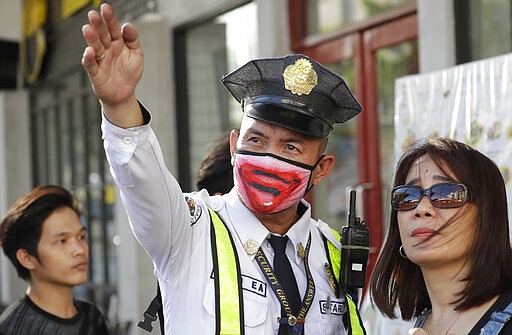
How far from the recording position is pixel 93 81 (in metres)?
2.19

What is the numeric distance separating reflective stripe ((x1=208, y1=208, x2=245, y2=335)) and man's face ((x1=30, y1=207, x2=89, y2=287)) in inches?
62.9

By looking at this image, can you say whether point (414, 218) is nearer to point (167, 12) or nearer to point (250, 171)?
point (250, 171)

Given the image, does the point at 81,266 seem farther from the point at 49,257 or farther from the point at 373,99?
the point at 373,99

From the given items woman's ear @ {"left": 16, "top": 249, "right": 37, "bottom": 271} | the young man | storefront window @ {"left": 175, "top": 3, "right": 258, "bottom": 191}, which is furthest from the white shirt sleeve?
storefront window @ {"left": 175, "top": 3, "right": 258, "bottom": 191}

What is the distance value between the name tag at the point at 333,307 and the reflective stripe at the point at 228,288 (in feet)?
0.97

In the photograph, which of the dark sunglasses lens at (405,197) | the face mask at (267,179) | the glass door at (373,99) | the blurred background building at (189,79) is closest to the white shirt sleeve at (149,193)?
the face mask at (267,179)

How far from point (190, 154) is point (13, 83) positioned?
4.39 metres

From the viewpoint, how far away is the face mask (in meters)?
2.68

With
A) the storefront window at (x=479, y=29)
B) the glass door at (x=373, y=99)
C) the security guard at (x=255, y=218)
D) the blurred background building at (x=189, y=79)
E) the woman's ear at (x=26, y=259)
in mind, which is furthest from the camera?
the glass door at (x=373, y=99)

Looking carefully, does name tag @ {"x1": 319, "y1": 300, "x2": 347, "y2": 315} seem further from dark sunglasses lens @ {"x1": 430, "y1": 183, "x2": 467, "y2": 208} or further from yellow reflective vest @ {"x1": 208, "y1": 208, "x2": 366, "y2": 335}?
dark sunglasses lens @ {"x1": 430, "y1": 183, "x2": 467, "y2": 208}

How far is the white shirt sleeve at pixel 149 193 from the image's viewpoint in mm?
2311

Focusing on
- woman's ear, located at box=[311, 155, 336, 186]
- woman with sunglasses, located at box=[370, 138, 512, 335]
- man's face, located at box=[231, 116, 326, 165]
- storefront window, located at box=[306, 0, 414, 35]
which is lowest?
woman with sunglasses, located at box=[370, 138, 512, 335]

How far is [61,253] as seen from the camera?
407 cm

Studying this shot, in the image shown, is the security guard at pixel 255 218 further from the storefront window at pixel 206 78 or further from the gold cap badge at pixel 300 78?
the storefront window at pixel 206 78
